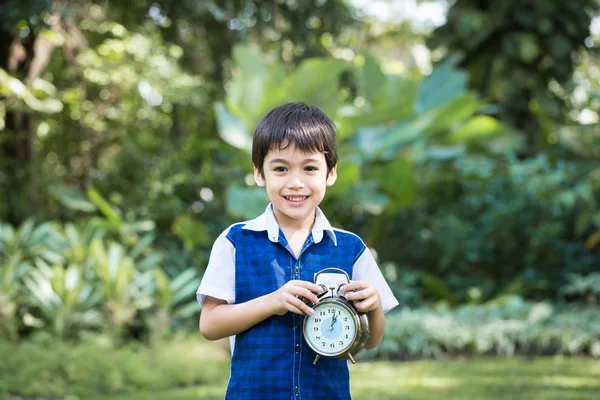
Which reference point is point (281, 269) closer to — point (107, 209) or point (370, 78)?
point (107, 209)

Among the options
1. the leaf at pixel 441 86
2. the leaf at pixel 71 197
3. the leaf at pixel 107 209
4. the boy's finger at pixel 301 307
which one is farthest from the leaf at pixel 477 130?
the boy's finger at pixel 301 307

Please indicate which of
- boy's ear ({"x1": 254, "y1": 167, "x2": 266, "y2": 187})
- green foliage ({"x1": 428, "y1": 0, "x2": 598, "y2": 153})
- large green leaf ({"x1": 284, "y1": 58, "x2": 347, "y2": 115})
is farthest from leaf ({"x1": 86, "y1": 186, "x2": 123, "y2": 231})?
boy's ear ({"x1": 254, "y1": 167, "x2": 266, "y2": 187})

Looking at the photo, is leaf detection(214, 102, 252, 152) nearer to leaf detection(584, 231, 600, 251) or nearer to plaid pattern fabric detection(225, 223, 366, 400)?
leaf detection(584, 231, 600, 251)

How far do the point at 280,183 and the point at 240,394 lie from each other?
555 millimetres

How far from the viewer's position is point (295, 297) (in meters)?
1.92

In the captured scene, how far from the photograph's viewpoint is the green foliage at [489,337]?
670cm

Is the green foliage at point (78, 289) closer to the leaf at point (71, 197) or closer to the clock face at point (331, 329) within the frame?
the leaf at point (71, 197)

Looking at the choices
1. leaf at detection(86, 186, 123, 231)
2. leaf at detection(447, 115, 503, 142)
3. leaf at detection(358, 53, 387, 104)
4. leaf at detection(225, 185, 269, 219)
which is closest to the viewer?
leaf at detection(225, 185, 269, 219)

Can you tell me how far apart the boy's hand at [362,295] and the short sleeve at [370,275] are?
19 centimetres

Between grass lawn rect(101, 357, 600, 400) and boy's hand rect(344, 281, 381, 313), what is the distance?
9.93 ft

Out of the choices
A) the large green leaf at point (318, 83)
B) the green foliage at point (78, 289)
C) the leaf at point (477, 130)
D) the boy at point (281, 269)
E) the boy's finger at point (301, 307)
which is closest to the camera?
the boy's finger at point (301, 307)

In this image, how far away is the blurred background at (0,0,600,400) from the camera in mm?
5961

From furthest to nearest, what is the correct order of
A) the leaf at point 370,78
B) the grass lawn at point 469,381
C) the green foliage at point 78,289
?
the leaf at point 370,78
the green foliage at point 78,289
the grass lawn at point 469,381

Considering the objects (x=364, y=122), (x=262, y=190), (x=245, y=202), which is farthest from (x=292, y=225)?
(x=364, y=122)
